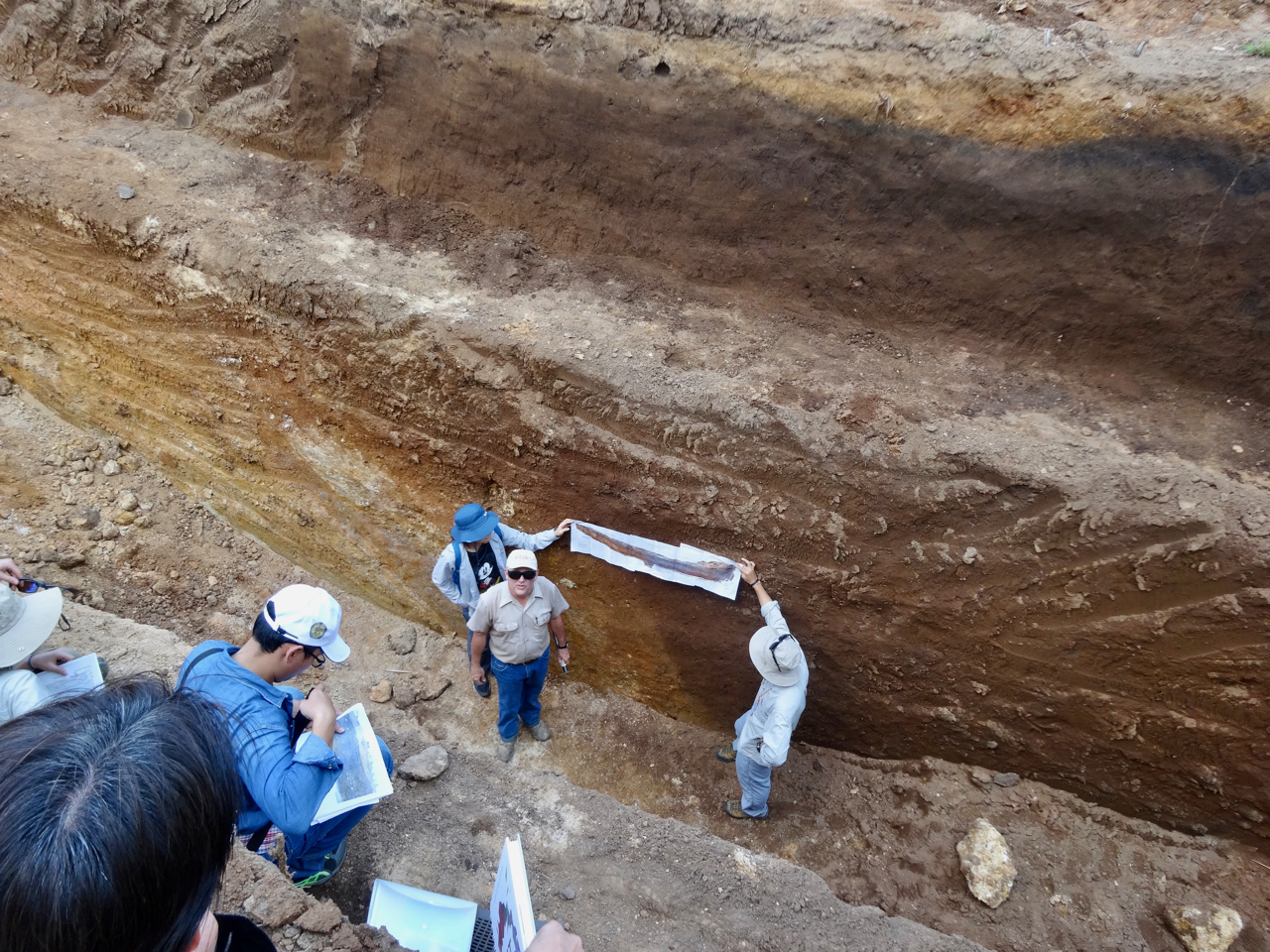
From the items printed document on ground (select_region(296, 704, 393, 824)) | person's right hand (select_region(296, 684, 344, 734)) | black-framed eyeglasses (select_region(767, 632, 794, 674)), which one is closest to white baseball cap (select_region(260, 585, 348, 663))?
person's right hand (select_region(296, 684, 344, 734))

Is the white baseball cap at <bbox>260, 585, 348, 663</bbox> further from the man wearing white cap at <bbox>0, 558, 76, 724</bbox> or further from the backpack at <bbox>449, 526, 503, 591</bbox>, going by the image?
the backpack at <bbox>449, 526, 503, 591</bbox>

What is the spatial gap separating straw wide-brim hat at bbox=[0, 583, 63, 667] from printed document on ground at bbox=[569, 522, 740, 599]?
2.77 meters

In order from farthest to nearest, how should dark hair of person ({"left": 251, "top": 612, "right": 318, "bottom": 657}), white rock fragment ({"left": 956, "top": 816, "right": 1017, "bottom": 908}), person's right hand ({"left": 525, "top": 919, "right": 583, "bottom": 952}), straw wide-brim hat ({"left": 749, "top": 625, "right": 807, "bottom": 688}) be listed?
1. white rock fragment ({"left": 956, "top": 816, "right": 1017, "bottom": 908})
2. straw wide-brim hat ({"left": 749, "top": 625, "right": 807, "bottom": 688})
3. dark hair of person ({"left": 251, "top": 612, "right": 318, "bottom": 657})
4. person's right hand ({"left": 525, "top": 919, "right": 583, "bottom": 952})

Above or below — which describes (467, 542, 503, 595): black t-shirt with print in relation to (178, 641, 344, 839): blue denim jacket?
below

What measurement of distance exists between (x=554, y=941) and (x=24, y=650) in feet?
8.88

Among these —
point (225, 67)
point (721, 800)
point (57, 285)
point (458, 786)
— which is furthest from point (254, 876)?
point (225, 67)

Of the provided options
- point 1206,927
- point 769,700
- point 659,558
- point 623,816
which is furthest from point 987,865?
point 659,558

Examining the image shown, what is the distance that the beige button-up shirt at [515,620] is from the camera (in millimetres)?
4211

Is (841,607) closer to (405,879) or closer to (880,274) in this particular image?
(880,274)

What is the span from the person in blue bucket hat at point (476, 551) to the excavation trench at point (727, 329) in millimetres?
284

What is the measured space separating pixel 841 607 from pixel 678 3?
158 inches

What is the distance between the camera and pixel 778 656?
12.8 ft

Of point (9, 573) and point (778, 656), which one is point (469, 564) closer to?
point (778, 656)

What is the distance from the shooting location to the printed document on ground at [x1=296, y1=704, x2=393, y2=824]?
2.78m
